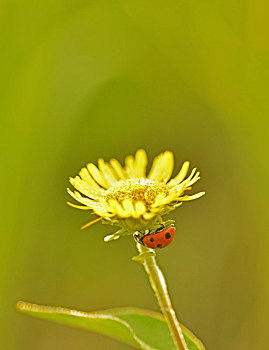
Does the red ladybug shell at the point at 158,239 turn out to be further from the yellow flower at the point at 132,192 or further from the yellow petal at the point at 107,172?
the yellow petal at the point at 107,172

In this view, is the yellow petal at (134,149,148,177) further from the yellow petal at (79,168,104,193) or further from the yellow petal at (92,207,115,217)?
the yellow petal at (92,207,115,217)

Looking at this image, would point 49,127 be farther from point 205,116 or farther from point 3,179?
point 205,116

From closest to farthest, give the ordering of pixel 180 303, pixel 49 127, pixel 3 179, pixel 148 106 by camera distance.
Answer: pixel 3 179, pixel 180 303, pixel 49 127, pixel 148 106

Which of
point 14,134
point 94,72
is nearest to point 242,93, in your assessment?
point 94,72

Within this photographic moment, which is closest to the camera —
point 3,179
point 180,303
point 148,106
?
point 3,179

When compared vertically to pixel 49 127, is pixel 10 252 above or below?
below

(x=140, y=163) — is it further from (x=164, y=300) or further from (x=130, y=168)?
(x=164, y=300)

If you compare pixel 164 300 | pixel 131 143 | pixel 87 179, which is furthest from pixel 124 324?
pixel 131 143
